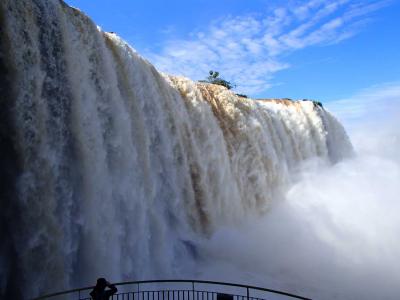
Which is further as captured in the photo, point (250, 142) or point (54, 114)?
point (250, 142)

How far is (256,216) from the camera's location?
63.6ft

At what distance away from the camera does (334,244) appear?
A: 16516 mm

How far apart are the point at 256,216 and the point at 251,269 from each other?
5.07 metres

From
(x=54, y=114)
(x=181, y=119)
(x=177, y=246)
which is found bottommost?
(x=177, y=246)

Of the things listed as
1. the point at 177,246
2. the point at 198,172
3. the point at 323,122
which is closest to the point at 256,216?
the point at 198,172

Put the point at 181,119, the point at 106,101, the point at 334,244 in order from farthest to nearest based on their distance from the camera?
the point at 334,244 → the point at 181,119 → the point at 106,101

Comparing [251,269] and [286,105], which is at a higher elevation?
[286,105]

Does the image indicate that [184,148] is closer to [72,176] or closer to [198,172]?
[198,172]

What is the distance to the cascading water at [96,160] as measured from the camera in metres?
7.67

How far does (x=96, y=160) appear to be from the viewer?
991 cm

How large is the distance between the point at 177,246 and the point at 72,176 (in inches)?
217

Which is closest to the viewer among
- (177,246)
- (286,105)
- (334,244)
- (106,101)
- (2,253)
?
(2,253)

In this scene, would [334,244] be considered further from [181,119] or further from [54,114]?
[54,114]

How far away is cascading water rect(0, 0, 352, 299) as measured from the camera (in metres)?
7.67
